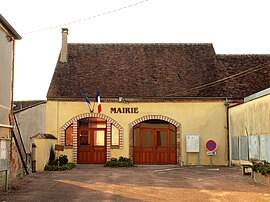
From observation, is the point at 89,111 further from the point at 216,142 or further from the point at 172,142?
the point at 216,142

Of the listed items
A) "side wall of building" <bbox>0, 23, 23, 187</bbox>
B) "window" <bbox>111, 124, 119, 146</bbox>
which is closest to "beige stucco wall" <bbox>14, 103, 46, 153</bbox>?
"window" <bbox>111, 124, 119, 146</bbox>

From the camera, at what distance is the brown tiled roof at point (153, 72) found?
22.2 metres

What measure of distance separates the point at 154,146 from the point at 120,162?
2323 mm

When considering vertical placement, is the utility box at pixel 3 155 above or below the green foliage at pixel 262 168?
above

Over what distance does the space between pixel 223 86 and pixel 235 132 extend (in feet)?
9.69

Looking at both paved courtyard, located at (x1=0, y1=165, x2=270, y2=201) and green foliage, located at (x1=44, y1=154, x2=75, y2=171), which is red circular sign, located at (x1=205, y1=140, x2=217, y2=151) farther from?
green foliage, located at (x1=44, y1=154, x2=75, y2=171)

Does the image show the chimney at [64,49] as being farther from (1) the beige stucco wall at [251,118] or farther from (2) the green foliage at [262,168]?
(2) the green foliage at [262,168]

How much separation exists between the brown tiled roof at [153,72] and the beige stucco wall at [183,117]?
520mm

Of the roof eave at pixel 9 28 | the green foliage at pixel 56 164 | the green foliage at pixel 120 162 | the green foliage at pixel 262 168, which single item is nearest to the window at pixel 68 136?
the green foliage at pixel 56 164

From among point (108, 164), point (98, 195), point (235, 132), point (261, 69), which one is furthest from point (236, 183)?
point (261, 69)

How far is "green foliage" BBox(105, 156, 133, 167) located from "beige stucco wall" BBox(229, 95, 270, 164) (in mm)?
5302

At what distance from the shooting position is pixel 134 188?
12.7m

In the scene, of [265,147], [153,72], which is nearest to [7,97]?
[265,147]

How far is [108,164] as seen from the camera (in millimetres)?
20828
